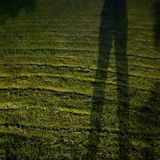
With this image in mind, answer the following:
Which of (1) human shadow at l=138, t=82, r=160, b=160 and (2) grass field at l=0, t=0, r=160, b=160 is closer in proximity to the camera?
(1) human shadow at l=138, t=82, r=160, b=160

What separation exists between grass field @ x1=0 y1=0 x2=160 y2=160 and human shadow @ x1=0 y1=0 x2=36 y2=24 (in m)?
0.03

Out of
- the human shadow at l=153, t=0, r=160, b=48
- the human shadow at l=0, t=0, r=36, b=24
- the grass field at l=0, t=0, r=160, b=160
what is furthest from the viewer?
the human shadow at l=0, t=0, r=36, b=24

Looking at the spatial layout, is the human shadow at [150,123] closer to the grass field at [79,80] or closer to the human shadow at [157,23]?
the grass field at [79,80]

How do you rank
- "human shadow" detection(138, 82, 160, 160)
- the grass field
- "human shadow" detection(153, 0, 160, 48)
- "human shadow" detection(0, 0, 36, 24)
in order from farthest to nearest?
"human shadow" detection(0, 0, 36, 24), "human shadow" detection(153, 0, 160, 48), the grass field, "human shadow" detection(138, 82, 160, 160)

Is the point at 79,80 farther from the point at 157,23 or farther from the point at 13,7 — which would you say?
the point at 13,7

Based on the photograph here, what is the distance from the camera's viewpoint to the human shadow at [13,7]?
9320 mm

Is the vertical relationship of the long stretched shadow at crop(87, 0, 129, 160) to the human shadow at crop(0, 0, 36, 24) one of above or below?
below

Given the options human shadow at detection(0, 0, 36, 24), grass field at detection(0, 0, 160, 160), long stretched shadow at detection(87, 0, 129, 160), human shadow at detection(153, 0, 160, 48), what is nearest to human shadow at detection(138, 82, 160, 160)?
grass field at detection(0, 0, 160, 160)

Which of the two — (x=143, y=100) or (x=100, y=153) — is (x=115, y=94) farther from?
(x=100, y=153)

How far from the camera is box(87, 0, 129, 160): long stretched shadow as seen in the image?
210 inches

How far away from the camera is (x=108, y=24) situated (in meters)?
8.93

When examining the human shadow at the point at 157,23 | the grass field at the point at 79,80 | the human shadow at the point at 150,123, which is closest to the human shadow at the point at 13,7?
the grass field at the point at 79,80

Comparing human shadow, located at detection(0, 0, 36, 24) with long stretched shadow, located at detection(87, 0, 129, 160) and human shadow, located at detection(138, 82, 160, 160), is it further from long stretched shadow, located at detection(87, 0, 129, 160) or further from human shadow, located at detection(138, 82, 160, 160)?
human shadow, located at detection(138, 82, 160, 160)

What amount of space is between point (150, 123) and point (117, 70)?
6.07 ft
